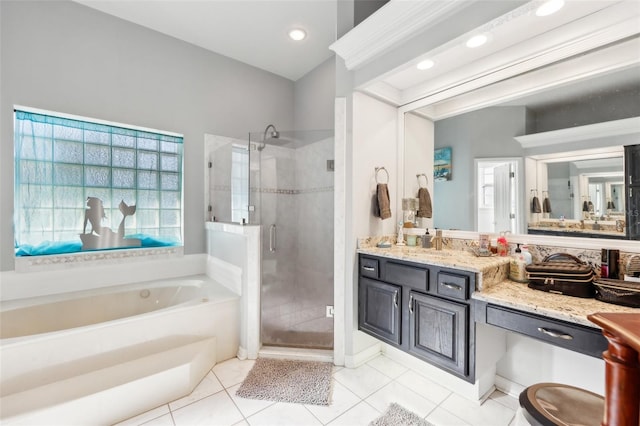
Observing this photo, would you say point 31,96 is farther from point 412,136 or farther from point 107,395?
point 412,136

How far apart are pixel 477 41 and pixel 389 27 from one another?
0.55 m

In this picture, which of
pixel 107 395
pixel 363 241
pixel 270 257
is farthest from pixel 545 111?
pixel 107 395

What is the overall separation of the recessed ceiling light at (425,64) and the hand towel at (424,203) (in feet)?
3.04

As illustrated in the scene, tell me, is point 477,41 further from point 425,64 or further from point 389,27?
point 389,27

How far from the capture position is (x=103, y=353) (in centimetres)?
171

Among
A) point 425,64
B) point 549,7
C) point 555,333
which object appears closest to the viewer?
point 555,333

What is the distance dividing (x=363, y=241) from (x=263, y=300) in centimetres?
104

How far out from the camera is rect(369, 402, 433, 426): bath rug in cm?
153

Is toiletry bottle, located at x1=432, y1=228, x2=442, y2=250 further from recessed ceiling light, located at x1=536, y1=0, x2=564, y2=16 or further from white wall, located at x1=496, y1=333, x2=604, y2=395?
recessed ceiling light, located at x1=536, y1=0, x2=564, y2=16

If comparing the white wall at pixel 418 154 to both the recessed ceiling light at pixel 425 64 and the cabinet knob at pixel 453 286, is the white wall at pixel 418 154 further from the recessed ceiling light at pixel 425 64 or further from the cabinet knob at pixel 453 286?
the cabinet knob at pixel 453 286

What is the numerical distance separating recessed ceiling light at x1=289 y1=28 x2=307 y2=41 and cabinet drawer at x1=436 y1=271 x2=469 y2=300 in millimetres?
2677

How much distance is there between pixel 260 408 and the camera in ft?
5.41

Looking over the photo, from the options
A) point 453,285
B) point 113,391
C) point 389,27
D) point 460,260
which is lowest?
point 113,391

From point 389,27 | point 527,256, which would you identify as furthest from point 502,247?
point 389,27
